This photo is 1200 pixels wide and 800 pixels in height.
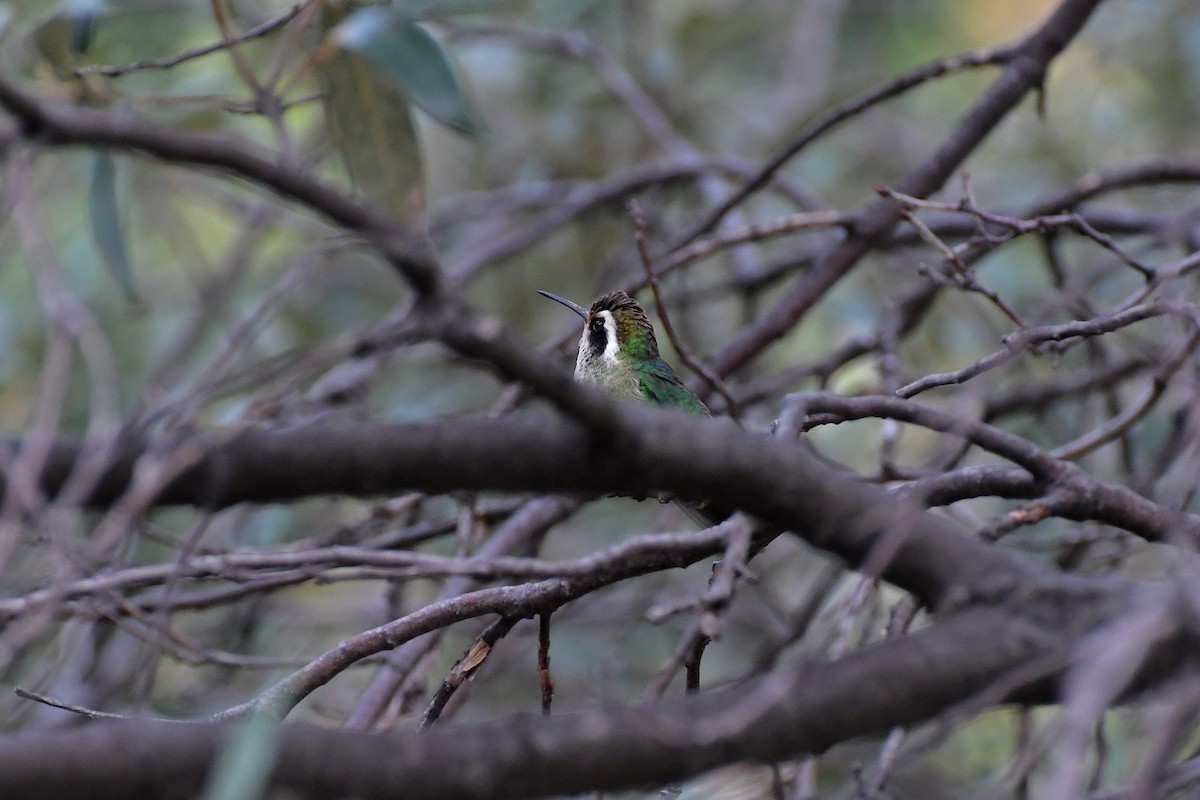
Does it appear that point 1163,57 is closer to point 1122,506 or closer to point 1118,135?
point 1118,135

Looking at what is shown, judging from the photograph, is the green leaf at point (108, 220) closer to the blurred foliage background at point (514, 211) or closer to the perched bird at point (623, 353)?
the blurred foliage background at point (514, 211)

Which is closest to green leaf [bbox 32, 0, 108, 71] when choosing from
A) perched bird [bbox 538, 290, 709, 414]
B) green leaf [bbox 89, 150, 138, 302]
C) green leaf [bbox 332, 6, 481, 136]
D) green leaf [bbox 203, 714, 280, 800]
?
green leaf [bbox 89, 150, 138, 302]

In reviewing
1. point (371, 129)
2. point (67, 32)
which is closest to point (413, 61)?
point (371, 129)

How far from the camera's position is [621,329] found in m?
3.92

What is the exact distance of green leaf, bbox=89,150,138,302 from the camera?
2.96m

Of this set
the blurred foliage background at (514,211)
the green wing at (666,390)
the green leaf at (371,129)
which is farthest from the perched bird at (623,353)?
the green leaf at (371,129)

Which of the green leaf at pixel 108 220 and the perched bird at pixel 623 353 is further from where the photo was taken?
the perched bird at pixel 623 353

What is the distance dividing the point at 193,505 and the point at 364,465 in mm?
186

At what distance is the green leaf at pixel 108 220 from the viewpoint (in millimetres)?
2955

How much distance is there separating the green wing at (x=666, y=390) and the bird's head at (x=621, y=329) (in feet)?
0.34

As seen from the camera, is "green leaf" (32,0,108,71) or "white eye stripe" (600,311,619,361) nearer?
"green leaf" (32,0,108,71)

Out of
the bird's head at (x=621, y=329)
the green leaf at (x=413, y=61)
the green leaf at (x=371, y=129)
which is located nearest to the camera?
the green leaf at (x=413, y=61)

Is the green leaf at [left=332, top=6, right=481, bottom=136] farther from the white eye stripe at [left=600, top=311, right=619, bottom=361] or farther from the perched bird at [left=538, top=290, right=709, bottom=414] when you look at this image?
the white eye stripe at [left=600, top=311, right=619, bottom=361]

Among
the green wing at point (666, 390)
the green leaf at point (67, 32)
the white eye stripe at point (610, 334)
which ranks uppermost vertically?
the green leaf at point (67, 32)
